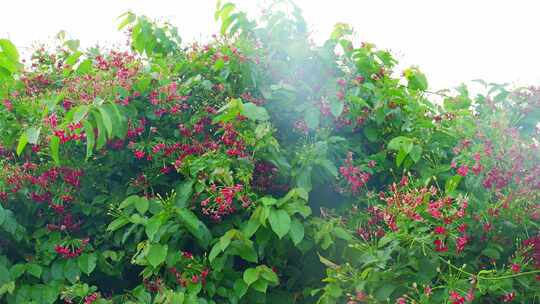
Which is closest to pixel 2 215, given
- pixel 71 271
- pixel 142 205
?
pixel 71 271

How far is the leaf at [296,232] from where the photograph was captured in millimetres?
2650

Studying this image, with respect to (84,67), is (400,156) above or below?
below

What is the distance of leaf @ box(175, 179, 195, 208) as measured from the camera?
285 centimetres

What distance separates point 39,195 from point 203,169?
0.85 meters

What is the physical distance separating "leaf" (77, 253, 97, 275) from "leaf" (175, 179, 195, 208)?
1.51 ft

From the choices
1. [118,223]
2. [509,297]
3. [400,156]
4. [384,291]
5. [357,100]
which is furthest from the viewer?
[357,100]

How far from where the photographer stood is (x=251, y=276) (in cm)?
266

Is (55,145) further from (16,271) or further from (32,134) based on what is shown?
(16,271)

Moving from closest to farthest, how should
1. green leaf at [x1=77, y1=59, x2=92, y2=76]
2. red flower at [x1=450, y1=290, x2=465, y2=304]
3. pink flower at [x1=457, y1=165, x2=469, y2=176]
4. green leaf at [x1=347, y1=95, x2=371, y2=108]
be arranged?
red flower at [x1=450, y1=290, x2=465, y2=304] < pink flower at [x1=457, y1=165, x2=469, y2=176] < green leaf at [x1=347, y1=95, x2=371, y2=108] < green leaf at [x1=77, y1=59, x2=92, y2=76]

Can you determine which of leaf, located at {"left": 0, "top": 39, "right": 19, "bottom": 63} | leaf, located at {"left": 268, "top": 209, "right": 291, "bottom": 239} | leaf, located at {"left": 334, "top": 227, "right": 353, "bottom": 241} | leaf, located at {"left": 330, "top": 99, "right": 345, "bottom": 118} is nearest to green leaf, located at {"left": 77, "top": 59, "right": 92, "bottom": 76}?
leaf, located at {"left": 0, "top": 39, "right": 19, "bottom": 63}

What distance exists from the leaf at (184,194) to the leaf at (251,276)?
1.43ft

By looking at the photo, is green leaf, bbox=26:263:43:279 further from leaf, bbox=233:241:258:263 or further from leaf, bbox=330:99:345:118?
leaf, bbox=330:99:345:118

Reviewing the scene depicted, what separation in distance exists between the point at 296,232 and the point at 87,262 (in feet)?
3.21

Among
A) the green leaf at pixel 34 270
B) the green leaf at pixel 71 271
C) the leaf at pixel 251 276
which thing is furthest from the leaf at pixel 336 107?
the green leaf at pixel 34 270
